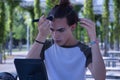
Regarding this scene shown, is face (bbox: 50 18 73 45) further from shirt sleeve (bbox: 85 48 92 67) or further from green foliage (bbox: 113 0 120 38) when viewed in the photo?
green foliage (bbox: 113 0 120 38)

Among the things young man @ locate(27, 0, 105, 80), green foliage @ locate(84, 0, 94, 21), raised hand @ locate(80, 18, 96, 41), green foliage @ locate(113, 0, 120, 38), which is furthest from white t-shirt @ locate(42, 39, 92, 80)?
green foliage @ locate(113, 0, 120, 38)

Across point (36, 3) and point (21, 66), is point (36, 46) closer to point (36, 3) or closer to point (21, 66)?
point (21, 66)

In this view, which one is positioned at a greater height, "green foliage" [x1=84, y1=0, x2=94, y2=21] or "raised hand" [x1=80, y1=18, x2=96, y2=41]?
"green foliage" [x1=84, y1=0, x2=94, y2=21]

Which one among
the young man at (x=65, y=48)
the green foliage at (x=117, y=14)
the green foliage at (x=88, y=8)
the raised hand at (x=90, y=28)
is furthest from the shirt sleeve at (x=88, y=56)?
the green foliage at (x=117, y=14)

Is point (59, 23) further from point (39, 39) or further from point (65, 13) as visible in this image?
point (39, 39)

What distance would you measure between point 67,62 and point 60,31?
0.23 metres

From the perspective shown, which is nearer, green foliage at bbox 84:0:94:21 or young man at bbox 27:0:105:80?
young man at bbox 27:0:105:80

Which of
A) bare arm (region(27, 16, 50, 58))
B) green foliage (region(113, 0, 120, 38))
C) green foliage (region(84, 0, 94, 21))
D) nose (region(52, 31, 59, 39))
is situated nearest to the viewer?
nose (region(52, 31, 59, 39))

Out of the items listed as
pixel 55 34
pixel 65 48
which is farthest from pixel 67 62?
pixel 55 34

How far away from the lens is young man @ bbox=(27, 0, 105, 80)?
7.95 ft

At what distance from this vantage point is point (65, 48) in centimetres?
252

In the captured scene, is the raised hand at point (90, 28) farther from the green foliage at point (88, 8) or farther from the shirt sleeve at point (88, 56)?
the green foliage at point (88, 8)

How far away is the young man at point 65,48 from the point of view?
242 centimetres

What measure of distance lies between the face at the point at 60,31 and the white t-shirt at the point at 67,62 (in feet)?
0.31
